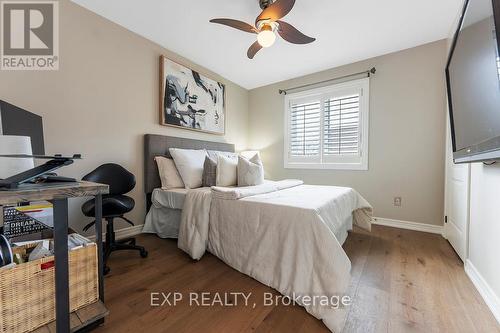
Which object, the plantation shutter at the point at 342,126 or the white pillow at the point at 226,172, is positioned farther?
the plantation shutter at the point at 342,126

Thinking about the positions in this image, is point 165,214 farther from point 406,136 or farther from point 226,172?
point 406,136

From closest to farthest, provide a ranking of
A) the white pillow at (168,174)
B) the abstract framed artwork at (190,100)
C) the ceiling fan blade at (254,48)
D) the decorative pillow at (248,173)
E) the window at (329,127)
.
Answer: the ceiling fan blade at (254,48) < the decorative pillow at (248,173) < the white pillow at (168,174) < the abstract framed artwork at (190,100) < the window at (329,127)

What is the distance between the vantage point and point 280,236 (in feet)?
4.73

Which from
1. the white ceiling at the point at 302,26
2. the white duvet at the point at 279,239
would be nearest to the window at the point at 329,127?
the white ceiling at the point at 302,26

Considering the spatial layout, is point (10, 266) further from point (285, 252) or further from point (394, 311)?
point (394, 311)

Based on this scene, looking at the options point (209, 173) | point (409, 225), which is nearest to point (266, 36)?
point (209, 173)

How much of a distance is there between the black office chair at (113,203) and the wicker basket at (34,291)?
0.71 m

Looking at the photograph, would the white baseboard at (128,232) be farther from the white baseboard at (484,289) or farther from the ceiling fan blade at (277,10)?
the white baseboard at (484,289)

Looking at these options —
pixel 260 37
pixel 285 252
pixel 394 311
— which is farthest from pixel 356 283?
pixel 260 37

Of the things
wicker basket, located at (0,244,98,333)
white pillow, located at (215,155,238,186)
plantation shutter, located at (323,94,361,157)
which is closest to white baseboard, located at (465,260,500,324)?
plantation shutter, located at (323,94,361,157)

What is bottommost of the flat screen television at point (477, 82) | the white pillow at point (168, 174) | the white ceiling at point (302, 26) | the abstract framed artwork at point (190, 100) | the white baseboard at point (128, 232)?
the white baseboard at point (128, 232)

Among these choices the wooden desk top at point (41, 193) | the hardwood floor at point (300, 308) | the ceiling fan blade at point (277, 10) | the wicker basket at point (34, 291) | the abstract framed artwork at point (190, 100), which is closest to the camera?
the wooden desk top at point (41, 193)

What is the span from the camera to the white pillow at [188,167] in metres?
2.49

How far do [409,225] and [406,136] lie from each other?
3.91ft
